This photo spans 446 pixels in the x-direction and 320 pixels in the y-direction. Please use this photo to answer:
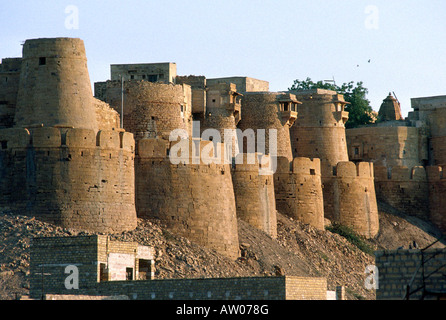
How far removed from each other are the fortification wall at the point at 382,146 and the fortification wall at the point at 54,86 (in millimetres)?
26566

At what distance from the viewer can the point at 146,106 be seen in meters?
56.5

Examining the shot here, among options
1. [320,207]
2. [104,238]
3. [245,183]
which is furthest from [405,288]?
[320,207]

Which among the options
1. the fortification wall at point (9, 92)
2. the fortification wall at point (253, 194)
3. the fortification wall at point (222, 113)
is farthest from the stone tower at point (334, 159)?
the fortification wall at point (9, 92)

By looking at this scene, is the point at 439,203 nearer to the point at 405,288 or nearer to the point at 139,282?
the point at 139,282

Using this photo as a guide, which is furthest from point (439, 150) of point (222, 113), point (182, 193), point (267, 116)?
point (182, 193)

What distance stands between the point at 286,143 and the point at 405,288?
35480mm

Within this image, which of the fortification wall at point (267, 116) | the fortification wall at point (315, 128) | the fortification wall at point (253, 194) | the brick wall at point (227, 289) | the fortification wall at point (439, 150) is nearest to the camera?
the brick wall at point (227, 289)

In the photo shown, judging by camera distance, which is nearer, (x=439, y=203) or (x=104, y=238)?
(x=104, y=238)

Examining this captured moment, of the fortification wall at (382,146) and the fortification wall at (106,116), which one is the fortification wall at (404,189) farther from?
the fortification wall at (106,116)

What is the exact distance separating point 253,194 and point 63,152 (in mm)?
12245

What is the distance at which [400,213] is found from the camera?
70.2 m

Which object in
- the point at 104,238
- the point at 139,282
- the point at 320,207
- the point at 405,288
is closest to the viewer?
the point at 405,288

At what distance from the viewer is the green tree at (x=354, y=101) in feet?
262

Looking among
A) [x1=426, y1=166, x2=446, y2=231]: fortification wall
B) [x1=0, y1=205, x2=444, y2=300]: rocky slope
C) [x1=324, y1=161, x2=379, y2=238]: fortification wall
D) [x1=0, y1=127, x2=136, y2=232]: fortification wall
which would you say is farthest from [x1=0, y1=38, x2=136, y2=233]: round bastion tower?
[x1=426, y1=166, x2=446, y2=231]: fortification wall
